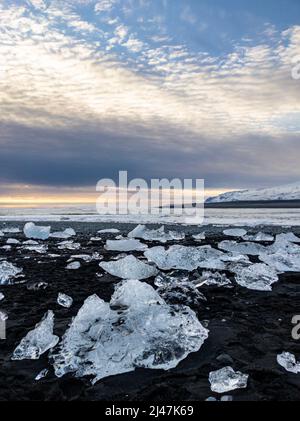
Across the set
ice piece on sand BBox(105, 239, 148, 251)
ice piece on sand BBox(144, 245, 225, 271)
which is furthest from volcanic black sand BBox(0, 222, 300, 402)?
ice piece on sand BBox(105, 239, 148, 251)

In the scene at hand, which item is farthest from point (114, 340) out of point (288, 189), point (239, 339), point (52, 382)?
point (288, 189)

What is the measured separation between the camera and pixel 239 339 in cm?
448

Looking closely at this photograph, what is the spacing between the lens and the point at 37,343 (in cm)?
421

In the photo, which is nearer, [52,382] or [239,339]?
[52,382]

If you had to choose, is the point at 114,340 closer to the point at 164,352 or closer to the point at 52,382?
the point at 164,352

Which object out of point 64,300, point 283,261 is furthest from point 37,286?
point 283,261

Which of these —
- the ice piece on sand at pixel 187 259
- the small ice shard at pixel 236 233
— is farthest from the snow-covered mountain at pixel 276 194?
the ice piece on sand at pixel 187 259

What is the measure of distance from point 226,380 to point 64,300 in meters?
3.31

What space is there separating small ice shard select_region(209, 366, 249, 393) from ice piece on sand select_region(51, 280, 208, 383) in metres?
0.53

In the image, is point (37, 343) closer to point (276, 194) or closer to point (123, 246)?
point (123, 246)

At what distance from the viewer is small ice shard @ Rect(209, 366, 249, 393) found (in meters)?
3.37

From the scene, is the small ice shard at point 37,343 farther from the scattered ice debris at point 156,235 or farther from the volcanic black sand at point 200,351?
the scattered ice debris at point 156,235

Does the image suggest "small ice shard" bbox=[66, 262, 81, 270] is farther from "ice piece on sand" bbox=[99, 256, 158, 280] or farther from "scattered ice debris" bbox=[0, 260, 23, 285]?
"ice piece on sand" bbox=[99, 256, 158, 280]

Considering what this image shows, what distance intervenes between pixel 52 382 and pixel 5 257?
7.77 meters
